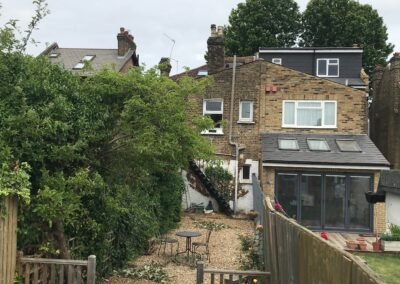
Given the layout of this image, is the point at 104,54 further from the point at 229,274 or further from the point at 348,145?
the point at 229,274

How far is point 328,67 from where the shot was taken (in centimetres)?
2597

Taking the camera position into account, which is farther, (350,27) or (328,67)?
(350,27)

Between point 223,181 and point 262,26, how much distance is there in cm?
2394

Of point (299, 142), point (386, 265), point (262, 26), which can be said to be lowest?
point (386, 265)

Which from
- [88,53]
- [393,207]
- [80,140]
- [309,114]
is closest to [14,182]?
[80,140]

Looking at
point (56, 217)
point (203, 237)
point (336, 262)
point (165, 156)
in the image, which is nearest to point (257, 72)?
point (203, 237)

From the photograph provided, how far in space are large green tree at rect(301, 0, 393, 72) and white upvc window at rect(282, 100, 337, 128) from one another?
20173 millimetres

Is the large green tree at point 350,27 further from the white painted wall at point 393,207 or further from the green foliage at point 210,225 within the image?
the white painted wall at point 393,207

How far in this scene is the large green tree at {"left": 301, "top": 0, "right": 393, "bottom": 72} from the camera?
37250 millimetres

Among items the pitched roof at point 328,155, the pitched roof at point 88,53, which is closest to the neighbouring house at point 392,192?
the pitched roof at point 328,155

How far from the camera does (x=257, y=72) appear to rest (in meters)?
19.9

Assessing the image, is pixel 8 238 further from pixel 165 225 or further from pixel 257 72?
pixel 257 72

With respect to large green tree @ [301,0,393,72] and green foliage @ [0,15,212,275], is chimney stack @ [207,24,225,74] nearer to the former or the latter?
green foliage @ [0,15,212,275]

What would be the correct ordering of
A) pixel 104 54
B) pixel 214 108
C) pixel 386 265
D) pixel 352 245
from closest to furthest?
pixel 386 265 → pixel 352 245 → pixel 214 108 → pixel 104 54
